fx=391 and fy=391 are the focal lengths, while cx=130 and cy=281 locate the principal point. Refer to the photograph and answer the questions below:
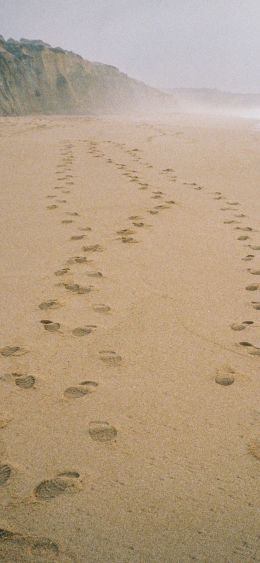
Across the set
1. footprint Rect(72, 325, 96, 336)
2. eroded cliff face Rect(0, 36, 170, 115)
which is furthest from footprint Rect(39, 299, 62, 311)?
eroded cliff face Rect(0, 36, 170, 115)

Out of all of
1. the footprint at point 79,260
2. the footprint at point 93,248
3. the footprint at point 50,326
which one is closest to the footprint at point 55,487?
the footprint at point 50,326

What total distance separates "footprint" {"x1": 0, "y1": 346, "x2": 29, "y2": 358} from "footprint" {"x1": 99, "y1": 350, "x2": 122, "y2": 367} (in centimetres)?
29

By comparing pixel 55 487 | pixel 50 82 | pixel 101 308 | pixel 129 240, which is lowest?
pixel 55 487

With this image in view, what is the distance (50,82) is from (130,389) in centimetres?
3715

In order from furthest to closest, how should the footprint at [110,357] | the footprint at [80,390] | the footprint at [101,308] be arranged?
the footprint at [101,308] → the footprint at [110,357] → the footprint at [80,390]

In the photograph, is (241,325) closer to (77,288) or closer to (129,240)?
(77,288)

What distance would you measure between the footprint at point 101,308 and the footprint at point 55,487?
84 cm

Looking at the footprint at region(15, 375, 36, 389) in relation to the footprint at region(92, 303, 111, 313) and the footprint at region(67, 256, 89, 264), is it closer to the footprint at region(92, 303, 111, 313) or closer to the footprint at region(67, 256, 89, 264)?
the footprint at region(92, 303, 111, 313)

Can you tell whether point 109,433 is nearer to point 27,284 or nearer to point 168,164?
point 27,284

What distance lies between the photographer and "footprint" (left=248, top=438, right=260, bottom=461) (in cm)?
103

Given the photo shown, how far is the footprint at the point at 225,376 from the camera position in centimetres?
130

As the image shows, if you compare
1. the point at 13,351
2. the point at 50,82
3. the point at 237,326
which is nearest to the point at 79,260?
the point at 13,351

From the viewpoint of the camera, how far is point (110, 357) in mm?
1424

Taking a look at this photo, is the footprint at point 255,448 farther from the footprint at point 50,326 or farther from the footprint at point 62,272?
the footprint at point 62,272
